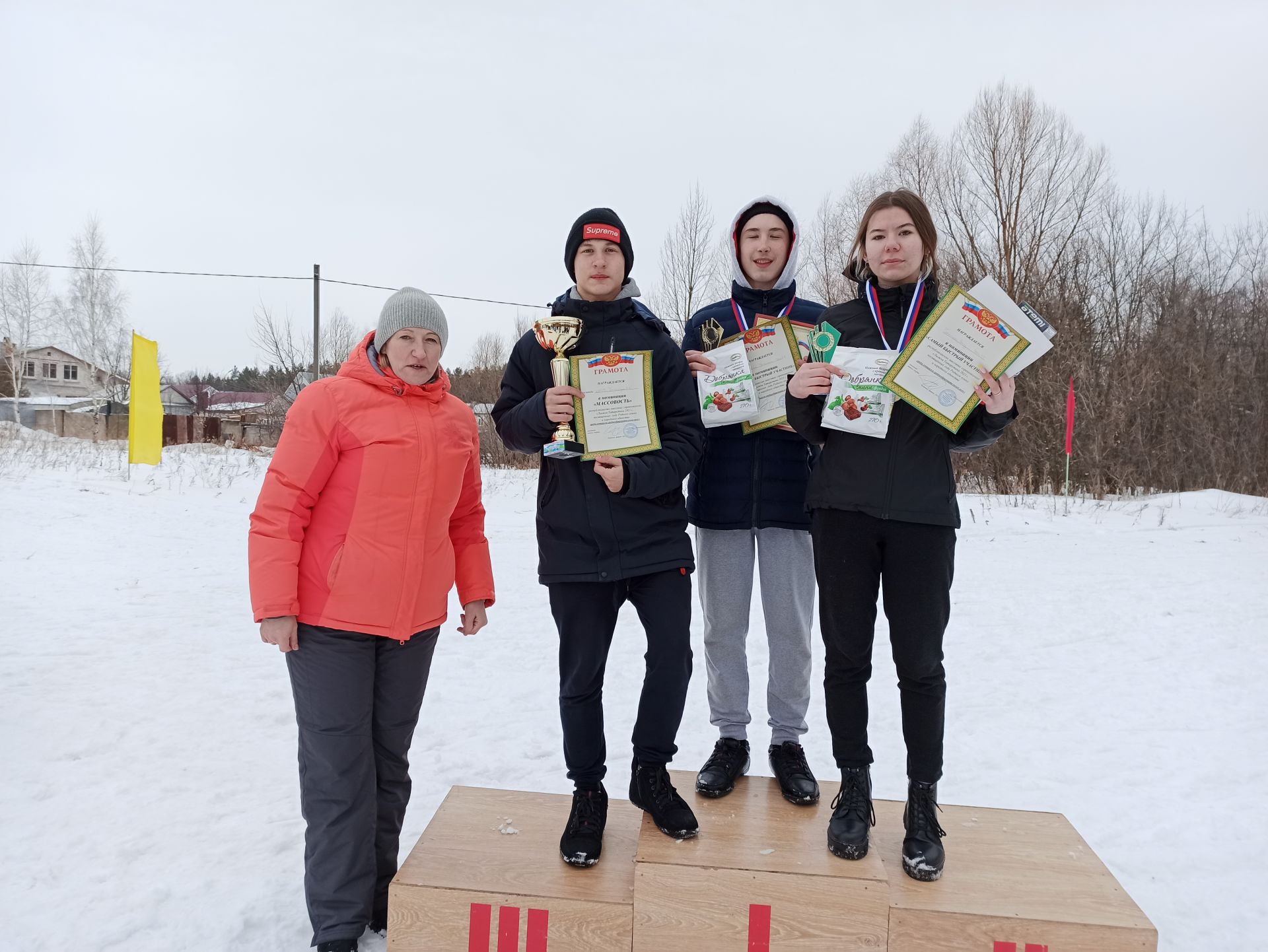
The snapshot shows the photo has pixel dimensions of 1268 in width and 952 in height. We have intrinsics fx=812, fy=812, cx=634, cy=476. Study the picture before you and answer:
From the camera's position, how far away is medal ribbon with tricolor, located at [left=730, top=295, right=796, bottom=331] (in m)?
2.94

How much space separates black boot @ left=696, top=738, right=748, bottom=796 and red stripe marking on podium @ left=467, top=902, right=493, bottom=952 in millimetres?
803

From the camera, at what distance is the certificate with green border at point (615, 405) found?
2.51 m

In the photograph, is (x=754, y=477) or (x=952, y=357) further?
(x=754, y=477)

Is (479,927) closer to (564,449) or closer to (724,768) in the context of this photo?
(724,768)

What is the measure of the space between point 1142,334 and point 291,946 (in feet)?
79.8

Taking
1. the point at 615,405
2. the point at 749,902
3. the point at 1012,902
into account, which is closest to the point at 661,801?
the point at 749,902

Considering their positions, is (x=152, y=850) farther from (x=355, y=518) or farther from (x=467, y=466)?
(x=467, y=466)

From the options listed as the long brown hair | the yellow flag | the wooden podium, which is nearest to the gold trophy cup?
the long brown hair

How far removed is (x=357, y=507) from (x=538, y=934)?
132cm

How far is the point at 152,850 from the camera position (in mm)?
2938

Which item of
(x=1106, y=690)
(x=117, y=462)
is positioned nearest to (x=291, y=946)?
(x=1106, y=690)

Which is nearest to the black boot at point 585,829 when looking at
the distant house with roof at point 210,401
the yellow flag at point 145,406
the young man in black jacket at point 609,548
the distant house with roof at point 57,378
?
the young man in black jacket at point 609,548

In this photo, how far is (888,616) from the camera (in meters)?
2.45

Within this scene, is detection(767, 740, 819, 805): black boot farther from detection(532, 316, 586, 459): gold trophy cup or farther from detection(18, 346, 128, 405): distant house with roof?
detection(18, 346, 128, 405): distant house with roof
